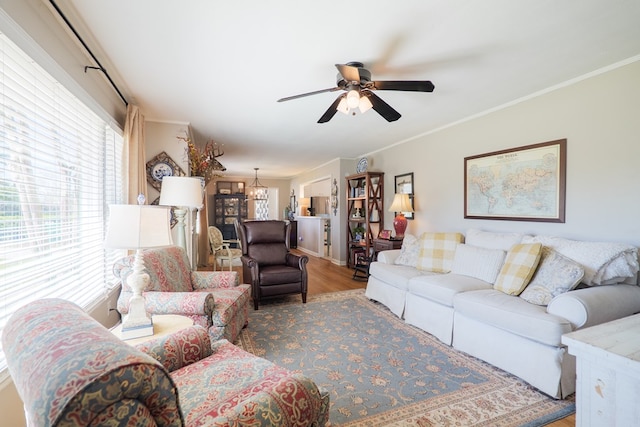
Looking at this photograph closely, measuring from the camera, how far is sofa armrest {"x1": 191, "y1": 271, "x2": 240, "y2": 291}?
2.77 m

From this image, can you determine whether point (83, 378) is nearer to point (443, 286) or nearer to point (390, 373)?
point (390, 373)

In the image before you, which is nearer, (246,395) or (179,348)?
(246,395)

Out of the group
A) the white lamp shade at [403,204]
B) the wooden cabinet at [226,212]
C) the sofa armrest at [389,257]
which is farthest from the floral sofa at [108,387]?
the wooden cabinet at [226,212]

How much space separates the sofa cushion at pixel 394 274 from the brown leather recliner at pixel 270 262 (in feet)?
2.99

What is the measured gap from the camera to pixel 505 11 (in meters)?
1.65

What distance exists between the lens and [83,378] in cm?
55

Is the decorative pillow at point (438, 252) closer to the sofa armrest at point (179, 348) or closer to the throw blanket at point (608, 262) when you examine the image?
the throw blanket at point (608, 262)

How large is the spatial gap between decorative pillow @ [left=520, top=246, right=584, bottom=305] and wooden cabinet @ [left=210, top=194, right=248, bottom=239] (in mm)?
7441

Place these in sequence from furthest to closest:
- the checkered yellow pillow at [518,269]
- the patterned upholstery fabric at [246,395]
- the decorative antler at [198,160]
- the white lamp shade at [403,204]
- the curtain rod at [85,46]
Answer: the white lamp shade at [403,204] → the decorative antler at [198,160] → the checkered yellow pillow at [518,269] → the curtain rod at [85,46] → the patterned upholstery fabric at [246,395]

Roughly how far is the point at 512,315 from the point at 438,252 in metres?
1.27

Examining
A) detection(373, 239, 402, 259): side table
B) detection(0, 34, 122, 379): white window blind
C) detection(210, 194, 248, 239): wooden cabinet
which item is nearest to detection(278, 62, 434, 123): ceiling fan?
detection(0, 34, 122, 379): white window blind

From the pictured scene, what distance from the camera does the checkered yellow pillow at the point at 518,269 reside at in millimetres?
2338

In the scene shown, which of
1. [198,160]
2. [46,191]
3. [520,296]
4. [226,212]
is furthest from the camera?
[226,212]

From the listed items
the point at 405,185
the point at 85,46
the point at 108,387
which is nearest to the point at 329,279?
the point at 405,185
